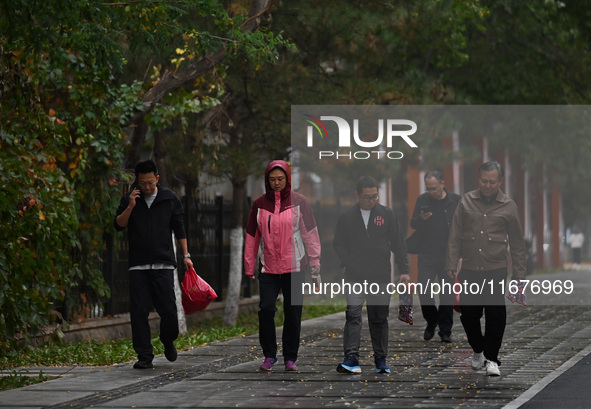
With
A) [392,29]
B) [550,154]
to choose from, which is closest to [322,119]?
[392,29]

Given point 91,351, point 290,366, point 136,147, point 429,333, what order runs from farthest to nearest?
point 136,147, point 429,333, point 91,351, point 290,366

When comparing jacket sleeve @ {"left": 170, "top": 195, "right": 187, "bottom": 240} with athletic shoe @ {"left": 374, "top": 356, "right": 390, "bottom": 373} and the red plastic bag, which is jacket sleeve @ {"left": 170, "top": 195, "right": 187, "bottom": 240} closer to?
the red plastic bag

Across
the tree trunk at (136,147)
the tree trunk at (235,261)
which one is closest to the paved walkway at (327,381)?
the tree trunk at (136,147)

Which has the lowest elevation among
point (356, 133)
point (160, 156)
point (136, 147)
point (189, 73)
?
point (160, 156)

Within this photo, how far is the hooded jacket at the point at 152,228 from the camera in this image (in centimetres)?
1073

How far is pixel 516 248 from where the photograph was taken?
1020 cm

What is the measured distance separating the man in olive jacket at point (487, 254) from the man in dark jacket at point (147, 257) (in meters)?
2.47

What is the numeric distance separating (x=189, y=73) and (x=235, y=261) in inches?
171

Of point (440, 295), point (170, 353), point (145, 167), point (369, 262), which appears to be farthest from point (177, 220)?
point (440, 295)

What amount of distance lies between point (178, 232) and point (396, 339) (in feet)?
12.1

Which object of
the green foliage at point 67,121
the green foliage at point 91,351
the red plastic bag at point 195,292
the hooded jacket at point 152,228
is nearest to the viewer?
the green foliage at point 67,121

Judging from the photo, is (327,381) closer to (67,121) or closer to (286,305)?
(286,305)

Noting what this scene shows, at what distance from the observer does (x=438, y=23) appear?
60.2 ft

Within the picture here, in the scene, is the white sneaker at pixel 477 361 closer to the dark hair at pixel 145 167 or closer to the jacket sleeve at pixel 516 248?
the jacket sleeve at pixel 516 248
